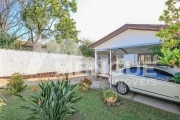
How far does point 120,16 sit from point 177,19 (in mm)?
7040

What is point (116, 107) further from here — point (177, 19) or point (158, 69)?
point (177, 19)

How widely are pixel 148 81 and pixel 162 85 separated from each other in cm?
73

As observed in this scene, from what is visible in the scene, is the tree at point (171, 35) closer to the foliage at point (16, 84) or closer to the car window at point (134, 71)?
the car window at point (134, 71)

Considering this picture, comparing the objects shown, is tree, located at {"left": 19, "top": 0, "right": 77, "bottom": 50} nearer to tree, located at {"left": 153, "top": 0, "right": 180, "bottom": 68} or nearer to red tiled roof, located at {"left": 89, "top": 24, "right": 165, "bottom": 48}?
red tiled roof, located at {"left": 89, "top": 24, "right": 165, "bottom": 48}

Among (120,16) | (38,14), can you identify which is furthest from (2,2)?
(120,16)

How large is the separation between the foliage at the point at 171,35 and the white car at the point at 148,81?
3530 millimetres

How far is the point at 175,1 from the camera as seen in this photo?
5016 millimetres

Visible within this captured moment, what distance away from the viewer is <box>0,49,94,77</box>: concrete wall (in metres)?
14.6

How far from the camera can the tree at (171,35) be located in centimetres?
341

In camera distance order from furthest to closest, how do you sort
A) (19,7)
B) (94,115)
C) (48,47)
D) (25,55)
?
1. (48,47)
2. (19,7)
3. (25,55)
4. (94,115)

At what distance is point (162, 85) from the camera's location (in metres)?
7.77

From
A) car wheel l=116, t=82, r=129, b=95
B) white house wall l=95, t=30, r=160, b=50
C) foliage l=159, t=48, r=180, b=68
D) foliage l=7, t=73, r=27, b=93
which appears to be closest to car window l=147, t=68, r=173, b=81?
car wheel l=116, t=82, r=129, b=95

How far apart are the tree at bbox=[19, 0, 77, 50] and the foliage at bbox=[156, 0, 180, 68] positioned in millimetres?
22274

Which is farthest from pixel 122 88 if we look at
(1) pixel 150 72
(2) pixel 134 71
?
(1) pixel 150 72
